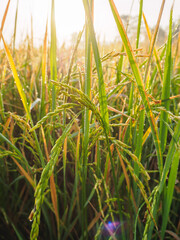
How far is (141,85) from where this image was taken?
1.71 ft

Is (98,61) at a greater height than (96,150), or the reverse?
(98,61)

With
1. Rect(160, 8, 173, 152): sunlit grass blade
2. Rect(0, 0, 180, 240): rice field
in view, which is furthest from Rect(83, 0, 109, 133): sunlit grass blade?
Rect(160, 8, 173, 152): sunlit grass blade

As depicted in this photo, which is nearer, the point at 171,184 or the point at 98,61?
the point at 98,61

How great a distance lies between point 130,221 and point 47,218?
0.26 meters

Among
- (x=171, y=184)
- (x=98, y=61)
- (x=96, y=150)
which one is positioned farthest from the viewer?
(x=96, y=150)

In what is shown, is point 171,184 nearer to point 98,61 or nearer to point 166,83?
point 166,83

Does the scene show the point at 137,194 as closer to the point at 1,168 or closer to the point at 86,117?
the point at 86,117

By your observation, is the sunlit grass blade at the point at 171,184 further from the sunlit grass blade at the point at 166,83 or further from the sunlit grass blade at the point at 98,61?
the sunlit grass blade at the point at 98,61

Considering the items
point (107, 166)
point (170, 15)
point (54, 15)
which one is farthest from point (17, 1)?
point (107, 166)

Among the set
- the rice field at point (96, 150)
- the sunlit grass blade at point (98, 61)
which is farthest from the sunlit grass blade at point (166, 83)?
the sunlit grass blade at point (98, 61)

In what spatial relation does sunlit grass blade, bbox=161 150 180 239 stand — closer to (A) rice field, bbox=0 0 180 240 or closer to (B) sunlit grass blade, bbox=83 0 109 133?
(A) rice field, bbox=0 0 180 240

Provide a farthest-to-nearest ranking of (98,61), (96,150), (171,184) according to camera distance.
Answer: (96,150), (171,184), (98,61)

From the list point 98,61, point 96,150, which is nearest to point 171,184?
point 96,150

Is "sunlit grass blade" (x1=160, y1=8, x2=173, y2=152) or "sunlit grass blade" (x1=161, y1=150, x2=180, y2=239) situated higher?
"sunlit grass blade" (x1=160, y1=8, x2=173, y2=152)
